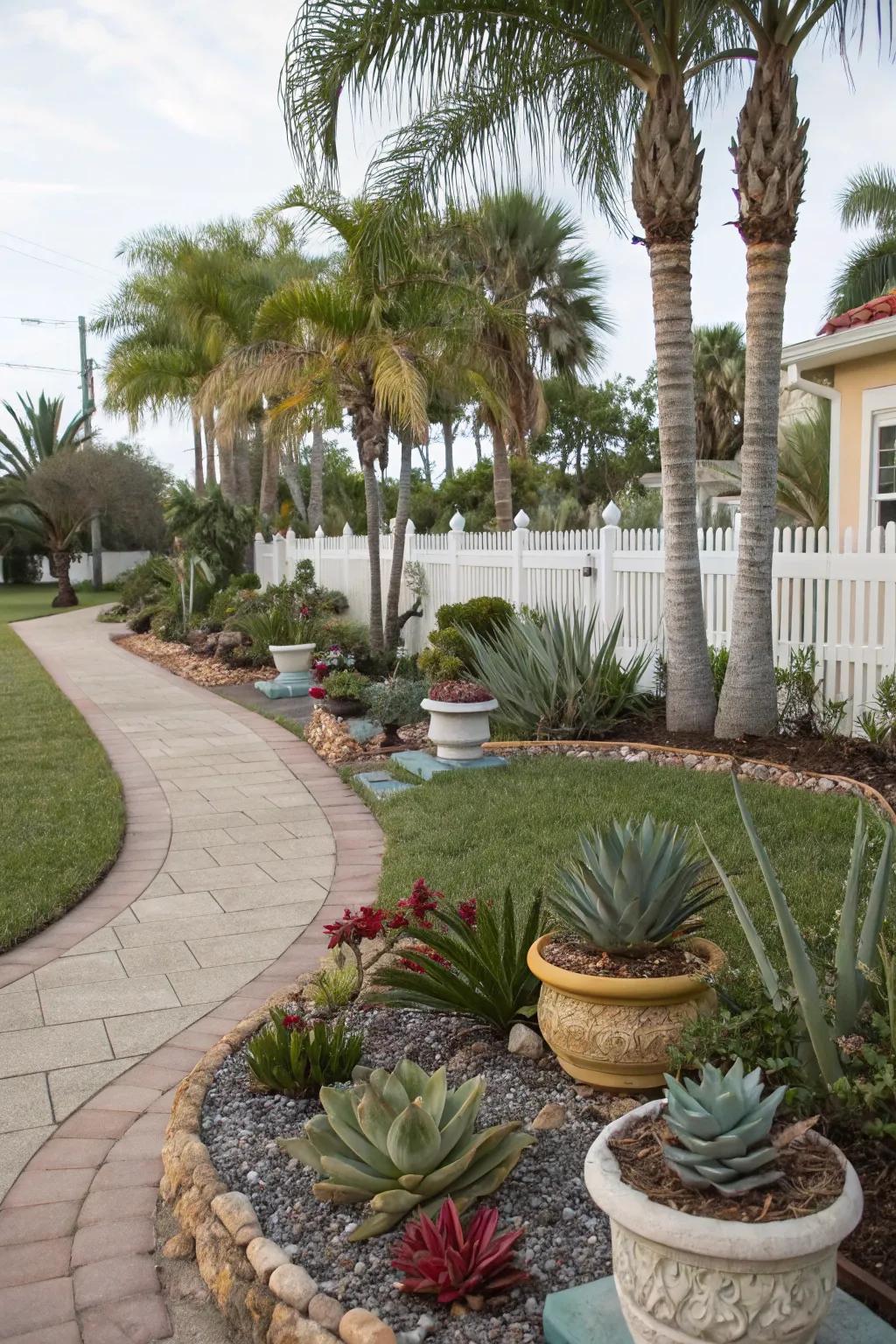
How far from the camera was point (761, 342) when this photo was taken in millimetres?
7848

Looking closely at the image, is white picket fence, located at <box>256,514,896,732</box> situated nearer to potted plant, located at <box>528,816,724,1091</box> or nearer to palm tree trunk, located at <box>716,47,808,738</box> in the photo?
palm tree trunk, located at <box>716,47,808,738</box>

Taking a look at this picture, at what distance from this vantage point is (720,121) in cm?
962

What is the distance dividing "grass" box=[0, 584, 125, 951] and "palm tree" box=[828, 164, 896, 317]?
70.4 feet

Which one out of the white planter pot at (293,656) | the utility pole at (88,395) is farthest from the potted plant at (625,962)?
the utility pole at (88,395)

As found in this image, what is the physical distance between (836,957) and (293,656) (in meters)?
11.4

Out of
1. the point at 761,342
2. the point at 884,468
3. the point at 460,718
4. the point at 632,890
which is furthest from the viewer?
the point at 884,468

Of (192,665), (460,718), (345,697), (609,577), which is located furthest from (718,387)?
(460,718)

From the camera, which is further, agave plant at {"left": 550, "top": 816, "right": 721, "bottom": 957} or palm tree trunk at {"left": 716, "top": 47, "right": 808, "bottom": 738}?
palm tree trunk at {"left": 716, "top": 47, "right": 808, "bottom": 738}

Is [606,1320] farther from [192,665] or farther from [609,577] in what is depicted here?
[192,665]

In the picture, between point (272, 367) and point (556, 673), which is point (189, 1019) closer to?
point (556, 673)

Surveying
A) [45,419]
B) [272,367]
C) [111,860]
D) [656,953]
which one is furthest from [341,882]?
[45,419]

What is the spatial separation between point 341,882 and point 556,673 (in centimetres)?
327

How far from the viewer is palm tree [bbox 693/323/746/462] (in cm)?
3136

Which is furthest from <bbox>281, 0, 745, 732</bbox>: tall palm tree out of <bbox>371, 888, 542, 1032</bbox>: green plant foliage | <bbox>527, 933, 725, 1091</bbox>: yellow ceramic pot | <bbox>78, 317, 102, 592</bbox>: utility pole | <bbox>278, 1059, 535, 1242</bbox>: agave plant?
<bbox>78, 317, 102, 592</bbox>: utility pole
